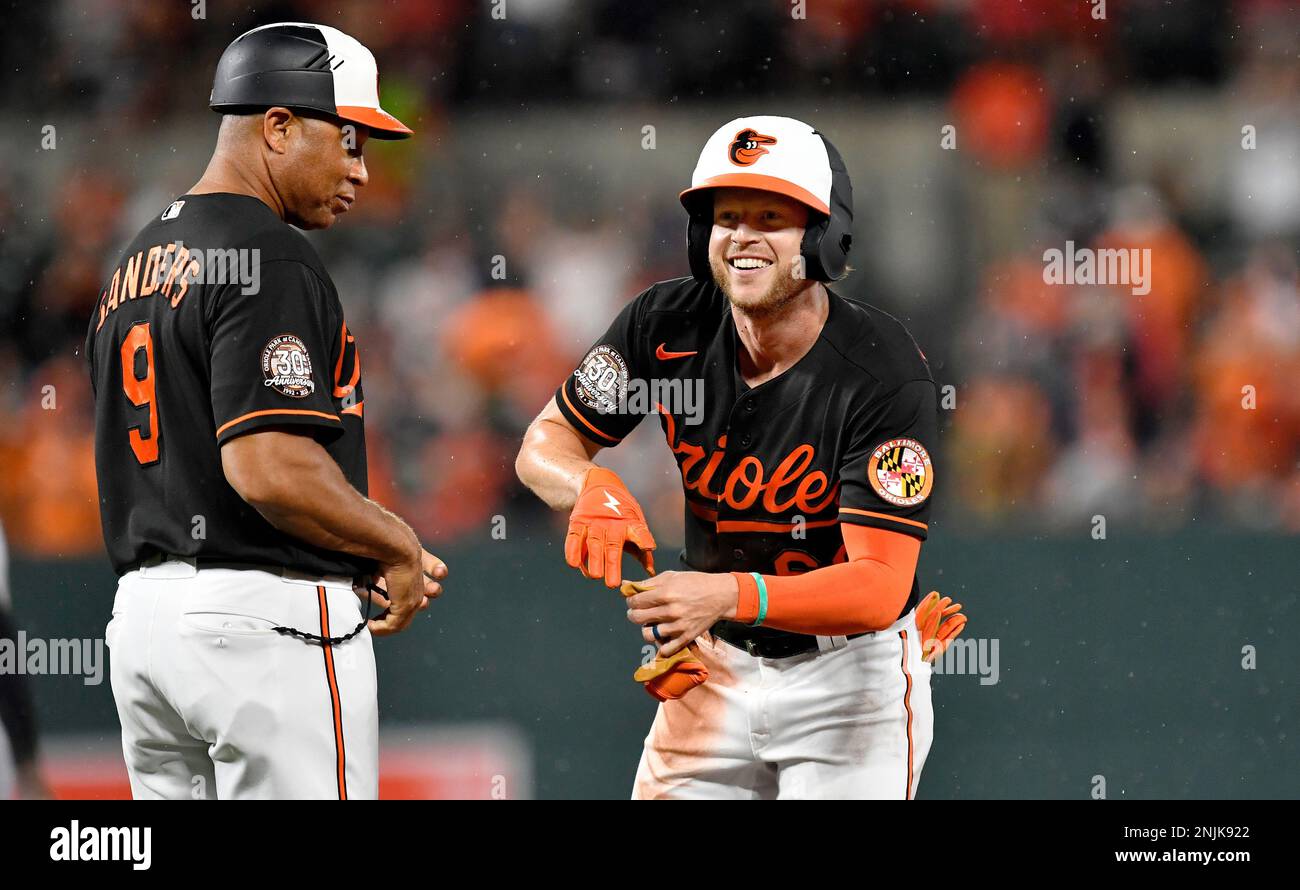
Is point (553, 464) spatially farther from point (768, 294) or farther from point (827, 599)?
point (827, 599)

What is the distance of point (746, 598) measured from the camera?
10.2ft

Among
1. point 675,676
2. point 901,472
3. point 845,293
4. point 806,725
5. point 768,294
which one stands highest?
point 845,293

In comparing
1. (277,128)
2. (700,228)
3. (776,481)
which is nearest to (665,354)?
(700,228)

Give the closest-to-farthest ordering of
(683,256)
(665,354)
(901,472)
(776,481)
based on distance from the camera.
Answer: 1. (901,472)
2. (776,481)
3. (665,354)
4. (683,256)

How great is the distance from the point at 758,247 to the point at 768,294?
102 mm

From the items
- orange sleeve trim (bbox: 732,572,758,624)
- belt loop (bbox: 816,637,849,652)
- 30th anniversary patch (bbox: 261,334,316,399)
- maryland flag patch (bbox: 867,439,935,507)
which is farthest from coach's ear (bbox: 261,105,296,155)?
belt loop (bbox: 816,637,849,652)

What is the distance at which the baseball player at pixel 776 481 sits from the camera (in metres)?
3.22

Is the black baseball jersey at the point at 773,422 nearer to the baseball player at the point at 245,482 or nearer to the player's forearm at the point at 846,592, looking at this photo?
the player's forearm at the point at 846,592

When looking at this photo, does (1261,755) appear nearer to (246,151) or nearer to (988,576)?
(988,576)

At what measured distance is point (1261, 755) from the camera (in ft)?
17.4

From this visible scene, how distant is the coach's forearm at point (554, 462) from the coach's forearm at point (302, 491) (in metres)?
0.55

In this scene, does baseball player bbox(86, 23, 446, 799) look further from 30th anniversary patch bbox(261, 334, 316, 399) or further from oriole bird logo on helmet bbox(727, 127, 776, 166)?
oriole bird logo on helmet bbox(727, 127, 776, 166)

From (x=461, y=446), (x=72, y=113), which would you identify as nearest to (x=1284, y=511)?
(x=461, y=446)

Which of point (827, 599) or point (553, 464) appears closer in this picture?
point (827, 599)
